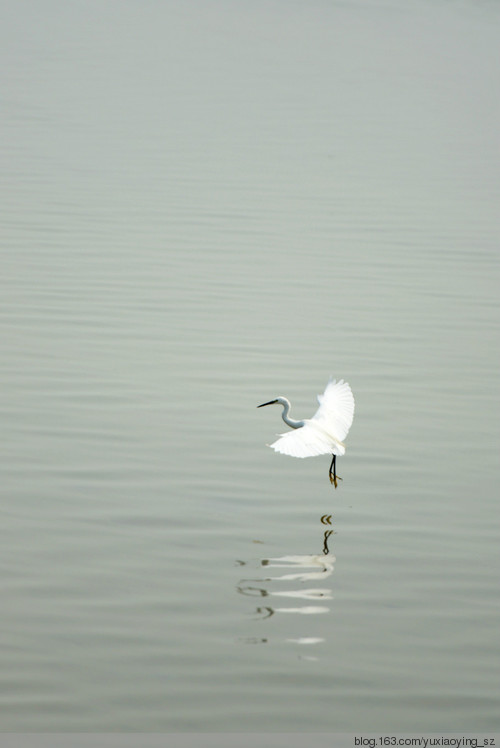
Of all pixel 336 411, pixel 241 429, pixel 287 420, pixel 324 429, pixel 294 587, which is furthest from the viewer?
pixel 241 429

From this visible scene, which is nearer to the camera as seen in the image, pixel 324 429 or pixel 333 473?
pixel 324 429

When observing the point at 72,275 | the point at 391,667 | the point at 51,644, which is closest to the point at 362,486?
the point at 391,667

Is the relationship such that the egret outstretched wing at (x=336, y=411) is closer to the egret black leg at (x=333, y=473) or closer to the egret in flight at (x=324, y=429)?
the egret in flight at (x=324, y=429)

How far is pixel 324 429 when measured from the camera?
7234 mm

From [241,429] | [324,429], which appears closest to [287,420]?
[324,429]

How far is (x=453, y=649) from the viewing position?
5.61 meters

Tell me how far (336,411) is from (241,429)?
76 cm

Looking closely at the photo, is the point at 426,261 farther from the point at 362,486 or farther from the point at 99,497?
the point at 99,497

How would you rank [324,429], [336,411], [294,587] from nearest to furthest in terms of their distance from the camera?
[294,587] < [324,429] < [336,411]

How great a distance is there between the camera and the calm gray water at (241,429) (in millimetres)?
5301

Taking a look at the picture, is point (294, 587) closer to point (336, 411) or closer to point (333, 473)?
point (333, 473)

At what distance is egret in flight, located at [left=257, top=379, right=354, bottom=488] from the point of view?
22.8 ft

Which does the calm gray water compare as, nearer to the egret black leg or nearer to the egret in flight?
the egret black leg

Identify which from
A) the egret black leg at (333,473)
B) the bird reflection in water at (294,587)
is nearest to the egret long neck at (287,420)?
the egret black leg at (333,473)
